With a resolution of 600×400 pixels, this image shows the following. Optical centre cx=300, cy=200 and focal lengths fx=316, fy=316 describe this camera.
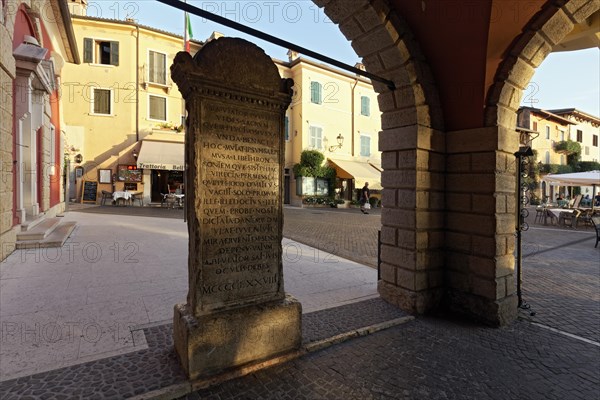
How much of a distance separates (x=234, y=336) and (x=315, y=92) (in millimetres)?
23112

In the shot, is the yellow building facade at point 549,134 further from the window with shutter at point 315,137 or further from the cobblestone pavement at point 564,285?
the cobblestone pavement at point 564,285

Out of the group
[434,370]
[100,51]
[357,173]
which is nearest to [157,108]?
[100,51]

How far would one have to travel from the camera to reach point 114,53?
19484 mm

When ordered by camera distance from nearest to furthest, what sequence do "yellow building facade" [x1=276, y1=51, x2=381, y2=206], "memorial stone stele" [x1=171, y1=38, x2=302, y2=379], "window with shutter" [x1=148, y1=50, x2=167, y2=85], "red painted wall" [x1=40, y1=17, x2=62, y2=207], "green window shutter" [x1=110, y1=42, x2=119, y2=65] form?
"memorial stone stele" [x1=171, y1=38, x2=302, y2=379]
"red painted wall" [x1=40, y1=17, x2=62, y2=207]
"green window shutter" [x1=110, y1=42, x2=119, y2=65]
"window with shutter" [x1=148, y1=50, x2=167, y2=85]
"yellow building facade" [x1=276, y1=51, x2=381, y2=206]

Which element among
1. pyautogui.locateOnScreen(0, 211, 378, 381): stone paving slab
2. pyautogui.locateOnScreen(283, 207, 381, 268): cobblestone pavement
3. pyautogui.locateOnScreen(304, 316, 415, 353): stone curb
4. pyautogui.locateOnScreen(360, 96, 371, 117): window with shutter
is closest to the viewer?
pyautogui.locateOnScreen(0, 211, 378, 381): stone paving slab

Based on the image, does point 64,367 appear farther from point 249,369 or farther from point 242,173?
point 242,173

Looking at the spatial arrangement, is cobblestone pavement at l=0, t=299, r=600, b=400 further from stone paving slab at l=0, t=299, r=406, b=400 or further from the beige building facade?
the beige building facade

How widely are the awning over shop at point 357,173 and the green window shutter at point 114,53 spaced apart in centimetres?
1570

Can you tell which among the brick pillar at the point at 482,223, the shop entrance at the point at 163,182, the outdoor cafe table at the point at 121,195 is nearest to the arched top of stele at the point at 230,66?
the brick pillar at the point at 482,223

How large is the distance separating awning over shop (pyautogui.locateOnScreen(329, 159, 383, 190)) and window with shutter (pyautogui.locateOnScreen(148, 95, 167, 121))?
40.4ft

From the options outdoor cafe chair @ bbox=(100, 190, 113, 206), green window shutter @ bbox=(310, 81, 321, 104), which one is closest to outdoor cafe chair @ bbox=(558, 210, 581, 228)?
green window shutter @ bbox=(310, 81, 321, 104)

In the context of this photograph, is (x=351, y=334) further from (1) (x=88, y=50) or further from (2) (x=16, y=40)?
(1) (x=88, y=50)

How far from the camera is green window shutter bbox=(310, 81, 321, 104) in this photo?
23.6 metres

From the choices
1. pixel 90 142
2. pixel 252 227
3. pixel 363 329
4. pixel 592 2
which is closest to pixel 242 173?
pixel 252 227
